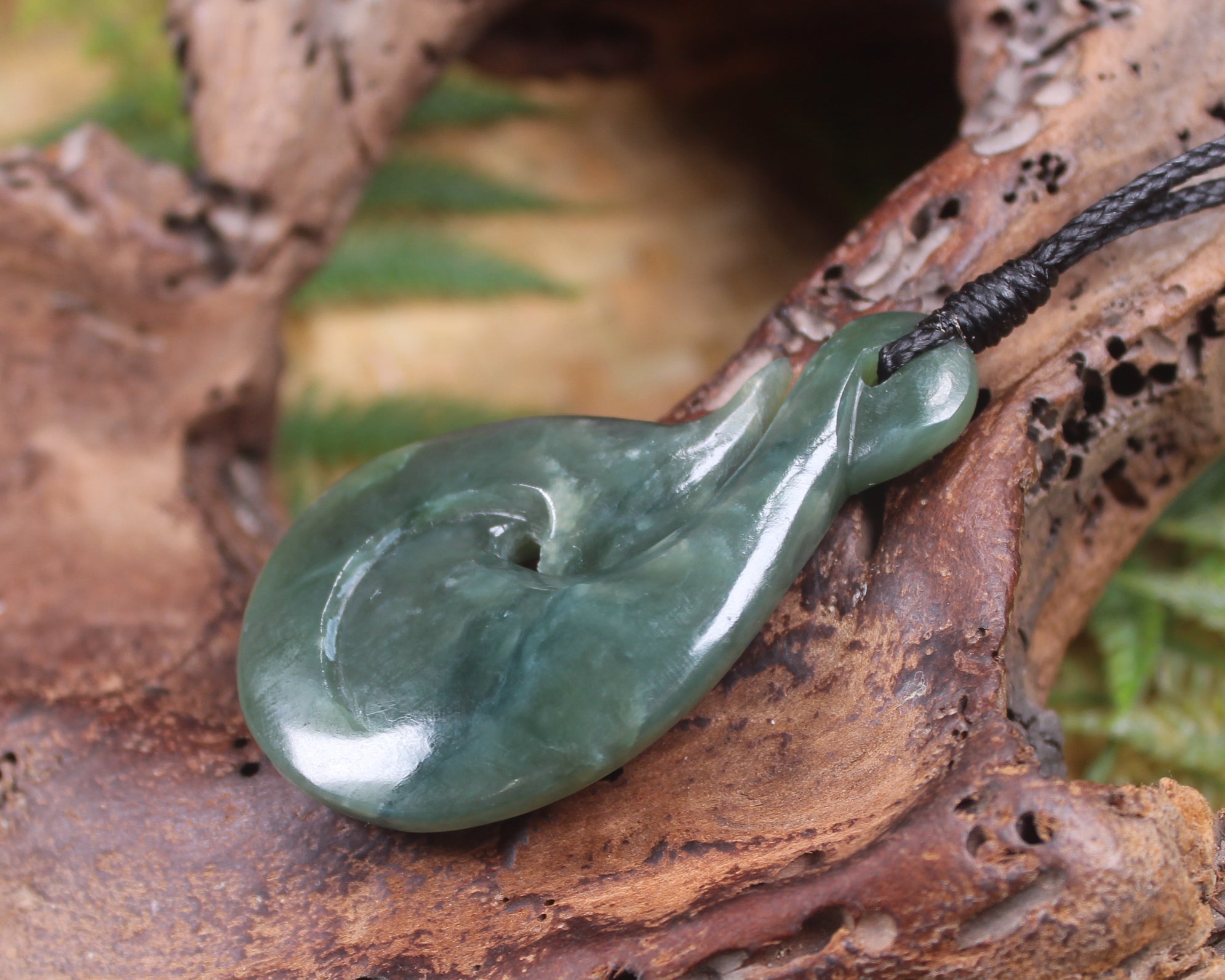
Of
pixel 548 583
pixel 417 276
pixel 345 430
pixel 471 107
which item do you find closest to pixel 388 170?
pixel 471 107

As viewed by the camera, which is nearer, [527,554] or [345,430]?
[527,554]

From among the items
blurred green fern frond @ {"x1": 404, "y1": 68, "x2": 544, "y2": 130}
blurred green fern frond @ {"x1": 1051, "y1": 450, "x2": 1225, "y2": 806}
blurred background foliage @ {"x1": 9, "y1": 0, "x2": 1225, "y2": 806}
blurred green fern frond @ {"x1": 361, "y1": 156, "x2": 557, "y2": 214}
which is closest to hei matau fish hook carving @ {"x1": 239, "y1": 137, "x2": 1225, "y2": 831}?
blurred green fern frond @ {"x1": 1051, "y1": 450, "x2": 1225, "y2": 806}

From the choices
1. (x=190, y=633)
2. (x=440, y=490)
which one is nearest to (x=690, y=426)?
(x=440, y=490)

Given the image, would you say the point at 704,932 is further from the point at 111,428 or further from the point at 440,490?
the point at 111,428

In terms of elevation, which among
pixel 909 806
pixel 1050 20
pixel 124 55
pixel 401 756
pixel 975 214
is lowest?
pixel 124 55

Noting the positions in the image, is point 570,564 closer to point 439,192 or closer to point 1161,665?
point 1161,665

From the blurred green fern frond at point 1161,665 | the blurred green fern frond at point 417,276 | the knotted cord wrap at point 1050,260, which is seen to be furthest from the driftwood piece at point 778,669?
the blurred green fern frond at point 417,276
